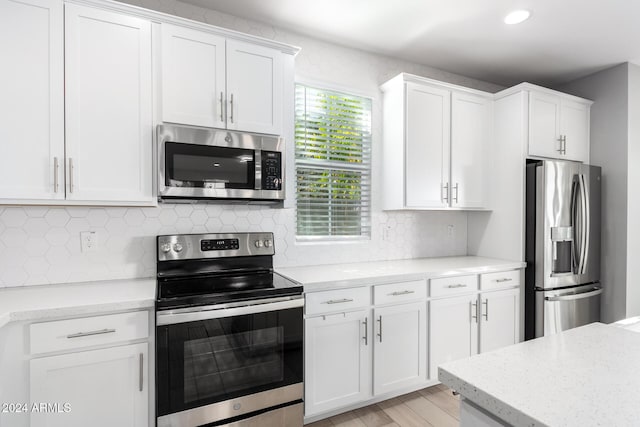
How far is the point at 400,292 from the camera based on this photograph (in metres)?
2.35

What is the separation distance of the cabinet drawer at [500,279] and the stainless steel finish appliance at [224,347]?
1616 mm

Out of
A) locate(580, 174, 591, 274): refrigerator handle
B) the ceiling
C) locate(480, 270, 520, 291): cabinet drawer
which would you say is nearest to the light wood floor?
locate(480, 270, 520, 291): cabinet drawer

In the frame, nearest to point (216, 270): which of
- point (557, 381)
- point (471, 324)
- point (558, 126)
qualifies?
point (557, 381)

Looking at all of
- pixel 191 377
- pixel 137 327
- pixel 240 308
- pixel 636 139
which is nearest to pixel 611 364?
pixel 240 308

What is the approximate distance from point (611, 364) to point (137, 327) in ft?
6.00

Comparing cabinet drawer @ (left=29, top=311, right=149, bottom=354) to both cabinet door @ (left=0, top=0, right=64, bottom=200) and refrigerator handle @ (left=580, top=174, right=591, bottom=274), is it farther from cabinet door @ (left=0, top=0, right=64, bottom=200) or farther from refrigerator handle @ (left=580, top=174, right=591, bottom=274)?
refrigerator handle @ (left=580, top=174, right=591, bottom=274)

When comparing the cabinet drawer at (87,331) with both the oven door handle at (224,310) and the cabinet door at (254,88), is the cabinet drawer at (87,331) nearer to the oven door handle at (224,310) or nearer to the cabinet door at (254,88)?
the oven door handle at (224,310)

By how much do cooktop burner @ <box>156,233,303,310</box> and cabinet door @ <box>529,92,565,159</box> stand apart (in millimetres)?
2424

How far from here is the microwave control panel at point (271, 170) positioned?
7.02 ft

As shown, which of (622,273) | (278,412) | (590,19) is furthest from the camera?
(622,273)

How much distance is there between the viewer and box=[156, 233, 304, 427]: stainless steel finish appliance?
5.40ft

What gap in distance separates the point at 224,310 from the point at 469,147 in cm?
249

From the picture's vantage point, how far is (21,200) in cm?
165

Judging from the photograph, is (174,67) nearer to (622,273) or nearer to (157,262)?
(157,262)
